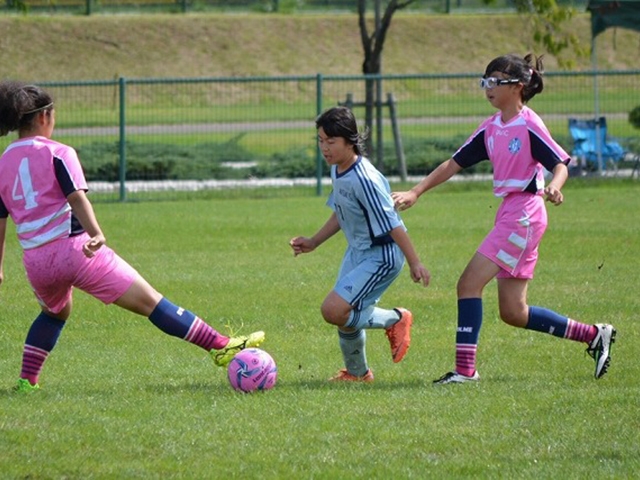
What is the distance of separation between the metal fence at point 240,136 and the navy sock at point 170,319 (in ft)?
39.5

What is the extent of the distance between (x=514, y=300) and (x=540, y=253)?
19.3 feet

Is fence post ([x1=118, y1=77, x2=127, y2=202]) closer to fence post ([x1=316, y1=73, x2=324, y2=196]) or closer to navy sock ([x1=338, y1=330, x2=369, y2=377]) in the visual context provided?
fence post ([x1=316, y1=73, x2=324, y2=196])

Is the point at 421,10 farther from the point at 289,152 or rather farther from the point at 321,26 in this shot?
the point at 289,152

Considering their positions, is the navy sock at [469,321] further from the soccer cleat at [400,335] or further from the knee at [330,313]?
the knee at [330,313]

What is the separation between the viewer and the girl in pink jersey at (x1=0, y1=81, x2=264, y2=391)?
21.6ft

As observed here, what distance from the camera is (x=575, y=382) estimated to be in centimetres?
715

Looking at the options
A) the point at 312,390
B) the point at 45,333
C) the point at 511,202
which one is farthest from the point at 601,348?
the point at 45,333

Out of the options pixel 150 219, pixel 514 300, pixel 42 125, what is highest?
pixel 42 125

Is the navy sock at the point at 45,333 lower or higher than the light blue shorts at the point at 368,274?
lower

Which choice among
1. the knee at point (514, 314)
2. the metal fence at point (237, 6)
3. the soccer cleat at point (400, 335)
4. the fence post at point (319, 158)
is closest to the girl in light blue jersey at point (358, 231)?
the soccer cleat at point (400, 335)

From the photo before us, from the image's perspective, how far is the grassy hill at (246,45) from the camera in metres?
39.0

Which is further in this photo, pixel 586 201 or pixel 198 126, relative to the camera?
pixel 198 126

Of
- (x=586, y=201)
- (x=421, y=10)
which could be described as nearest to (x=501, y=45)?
(x=421, y=10)

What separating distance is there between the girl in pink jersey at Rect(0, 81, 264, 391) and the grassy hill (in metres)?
30.3
